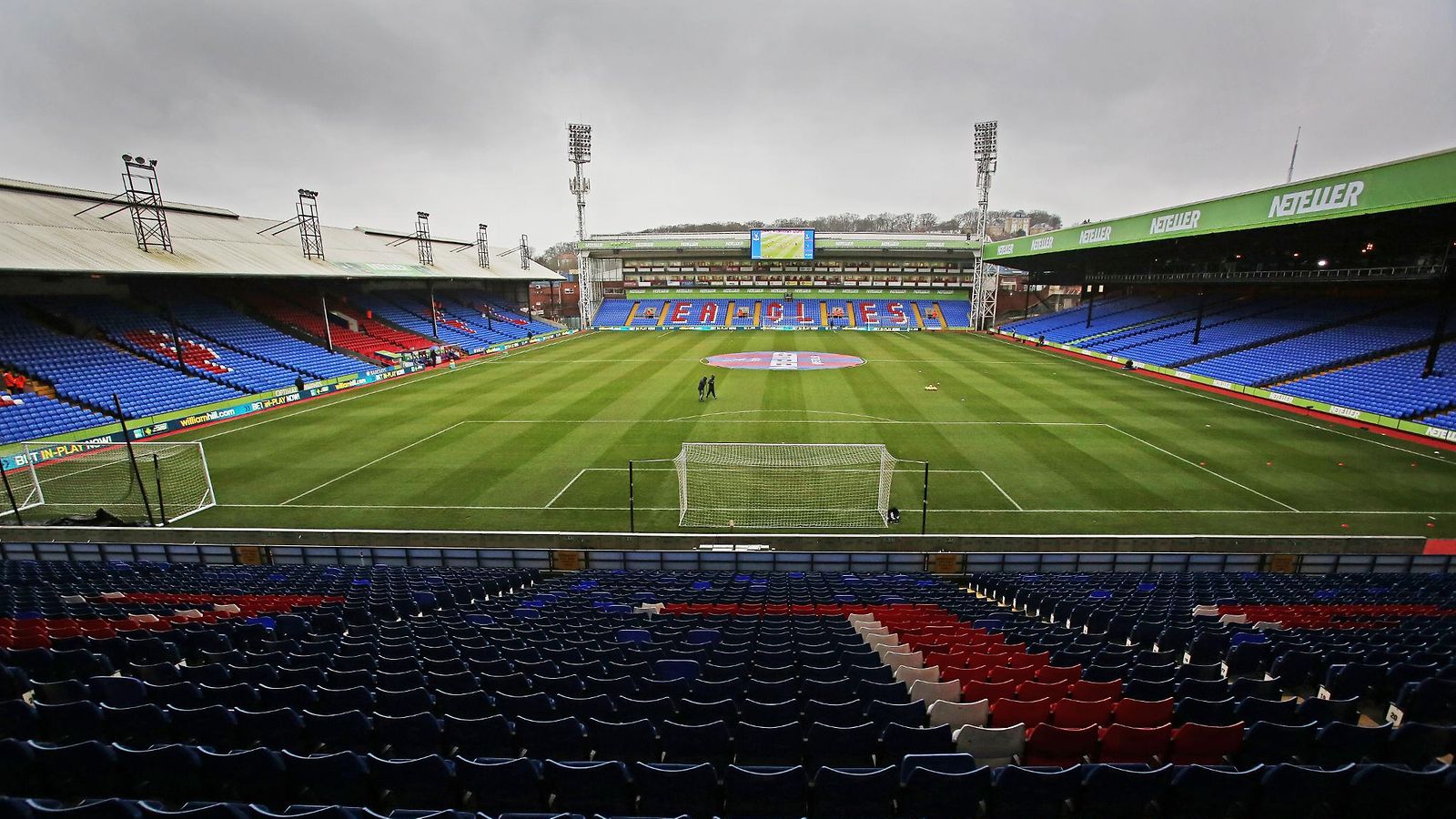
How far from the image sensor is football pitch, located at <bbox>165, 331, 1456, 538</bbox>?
57.9 feet

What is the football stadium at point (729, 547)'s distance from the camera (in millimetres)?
4508

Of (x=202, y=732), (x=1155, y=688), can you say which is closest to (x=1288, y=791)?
(x=1155, y=688)

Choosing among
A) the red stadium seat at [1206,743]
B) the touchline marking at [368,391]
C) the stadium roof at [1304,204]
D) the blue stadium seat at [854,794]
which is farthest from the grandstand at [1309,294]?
the touchline marking at [368,391]

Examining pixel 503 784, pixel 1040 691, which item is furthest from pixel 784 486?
pixel 503 784

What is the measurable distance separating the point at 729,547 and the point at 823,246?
231 ft

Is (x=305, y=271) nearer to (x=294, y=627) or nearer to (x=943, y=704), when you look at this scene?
(x=294, y=627)

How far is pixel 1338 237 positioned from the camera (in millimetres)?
31297

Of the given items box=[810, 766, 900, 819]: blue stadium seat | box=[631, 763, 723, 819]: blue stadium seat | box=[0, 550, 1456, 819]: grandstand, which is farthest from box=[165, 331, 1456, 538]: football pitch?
box=[810, 766, 900, 819]: blue stadium seat

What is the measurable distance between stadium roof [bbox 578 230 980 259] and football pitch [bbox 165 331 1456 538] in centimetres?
4248

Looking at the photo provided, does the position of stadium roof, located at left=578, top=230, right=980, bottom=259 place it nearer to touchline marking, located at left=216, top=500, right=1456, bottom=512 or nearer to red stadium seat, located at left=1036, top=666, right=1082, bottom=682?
touchline marking, located at left=216, top=500, right=1456, bottom=512

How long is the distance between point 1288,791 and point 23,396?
134ft

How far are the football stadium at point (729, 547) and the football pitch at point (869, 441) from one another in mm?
242

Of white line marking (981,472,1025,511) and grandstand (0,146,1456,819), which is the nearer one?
grandstand (0,146,1456,819)

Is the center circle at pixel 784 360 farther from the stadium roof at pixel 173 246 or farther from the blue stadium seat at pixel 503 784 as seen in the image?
the blue stadium seat at pixel 503 784
